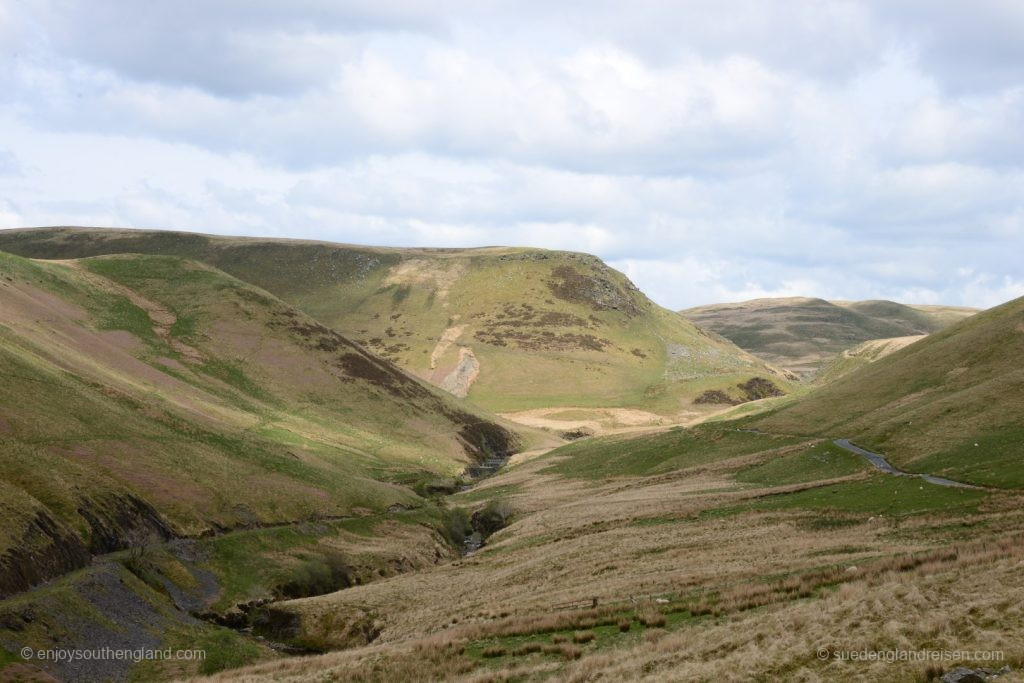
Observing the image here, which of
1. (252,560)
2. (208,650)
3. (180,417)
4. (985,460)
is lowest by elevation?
(252,560)

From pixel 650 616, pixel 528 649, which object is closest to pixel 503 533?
Result: pixel 650 616

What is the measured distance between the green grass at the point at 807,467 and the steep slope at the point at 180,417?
3982 centimetres

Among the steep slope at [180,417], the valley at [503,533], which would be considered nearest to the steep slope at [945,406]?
the valley at [503,533]

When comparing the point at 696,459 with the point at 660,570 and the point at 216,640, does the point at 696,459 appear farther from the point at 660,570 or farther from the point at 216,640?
the point at 216,640

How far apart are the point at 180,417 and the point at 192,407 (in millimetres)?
16805

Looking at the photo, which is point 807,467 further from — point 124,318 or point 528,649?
point 124,318

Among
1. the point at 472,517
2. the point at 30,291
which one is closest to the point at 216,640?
the point at 472,517

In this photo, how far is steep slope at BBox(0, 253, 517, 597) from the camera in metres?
52.8

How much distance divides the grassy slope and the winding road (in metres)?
48.4

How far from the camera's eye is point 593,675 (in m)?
24.4

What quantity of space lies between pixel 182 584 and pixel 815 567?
1571 inches

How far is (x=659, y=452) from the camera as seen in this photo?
102000 millimetres

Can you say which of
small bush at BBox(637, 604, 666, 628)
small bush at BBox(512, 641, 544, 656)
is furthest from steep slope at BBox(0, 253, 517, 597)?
small bush at BBox(637, 604, 666, 628)

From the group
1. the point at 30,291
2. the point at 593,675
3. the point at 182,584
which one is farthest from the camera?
the point at 30,291
